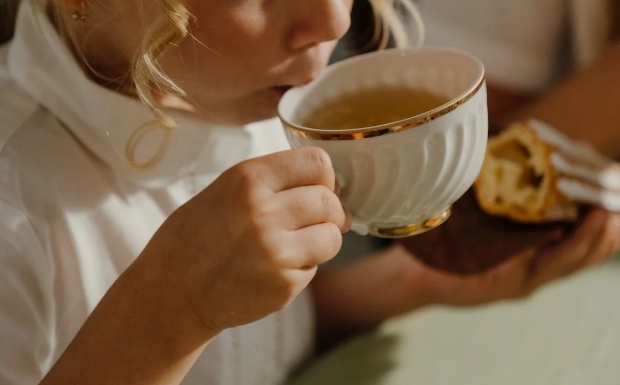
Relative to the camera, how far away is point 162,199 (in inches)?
23.2

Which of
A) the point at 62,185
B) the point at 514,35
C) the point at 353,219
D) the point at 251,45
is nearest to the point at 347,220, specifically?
the point at 353,219

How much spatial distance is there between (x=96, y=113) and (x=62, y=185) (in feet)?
0.22

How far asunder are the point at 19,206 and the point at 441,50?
13.3 inches

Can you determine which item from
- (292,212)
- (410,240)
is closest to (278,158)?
(292,212)

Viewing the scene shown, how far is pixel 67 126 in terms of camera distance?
534 mm

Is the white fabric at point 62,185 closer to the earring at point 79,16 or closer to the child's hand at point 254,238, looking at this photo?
the earring at point 79,16

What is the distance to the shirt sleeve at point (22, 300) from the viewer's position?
46 cm

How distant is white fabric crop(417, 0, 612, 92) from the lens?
92 centimetres

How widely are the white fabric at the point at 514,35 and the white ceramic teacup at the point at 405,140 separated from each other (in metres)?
0.51

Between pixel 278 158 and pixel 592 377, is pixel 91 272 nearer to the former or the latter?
pixel 278 158

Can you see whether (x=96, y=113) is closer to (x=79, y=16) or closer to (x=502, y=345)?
(x=79, y=16)

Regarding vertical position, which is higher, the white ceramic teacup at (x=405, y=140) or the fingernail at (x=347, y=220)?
the white ceramic teacup at (x=405, y=140)

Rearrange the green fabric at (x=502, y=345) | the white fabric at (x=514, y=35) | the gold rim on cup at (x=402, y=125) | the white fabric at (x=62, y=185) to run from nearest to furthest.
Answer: the gold rim on cup at (x=402, y=125)
the white fabric at (x=62, y=185)
the green fabric at (x=502, y=345)
the white fabric at (x=514, y=35)

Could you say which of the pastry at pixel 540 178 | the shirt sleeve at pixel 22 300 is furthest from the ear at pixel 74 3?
the pastry at pixel 540 178
